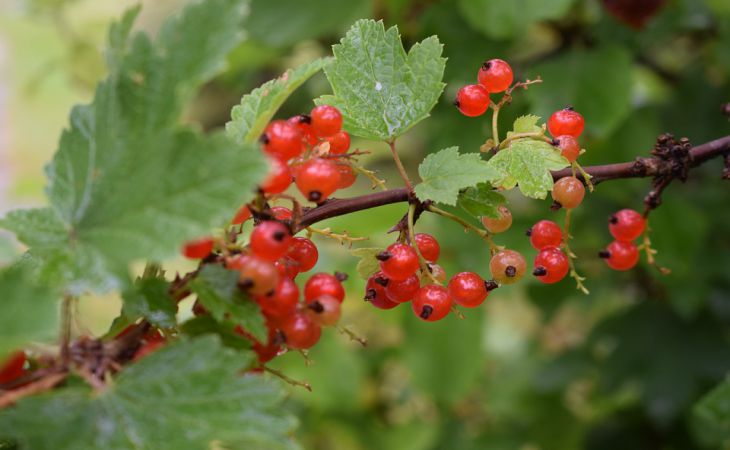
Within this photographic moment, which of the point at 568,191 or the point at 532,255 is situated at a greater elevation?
the point at 568,191

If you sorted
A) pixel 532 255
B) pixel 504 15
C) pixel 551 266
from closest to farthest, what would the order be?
pixel 551 266 < pixel 504 15 < pixel 532 255

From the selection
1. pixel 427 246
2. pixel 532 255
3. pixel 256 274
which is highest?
pixel 256 274

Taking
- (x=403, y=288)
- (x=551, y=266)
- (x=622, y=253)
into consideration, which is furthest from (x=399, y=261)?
(x=622, y=253)

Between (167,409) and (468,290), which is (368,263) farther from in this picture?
(167,409)

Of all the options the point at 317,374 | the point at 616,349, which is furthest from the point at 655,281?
the point at 317,374

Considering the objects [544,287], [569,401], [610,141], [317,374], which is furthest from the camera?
[569,401]

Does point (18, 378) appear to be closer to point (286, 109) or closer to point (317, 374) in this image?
point (317, 374)
